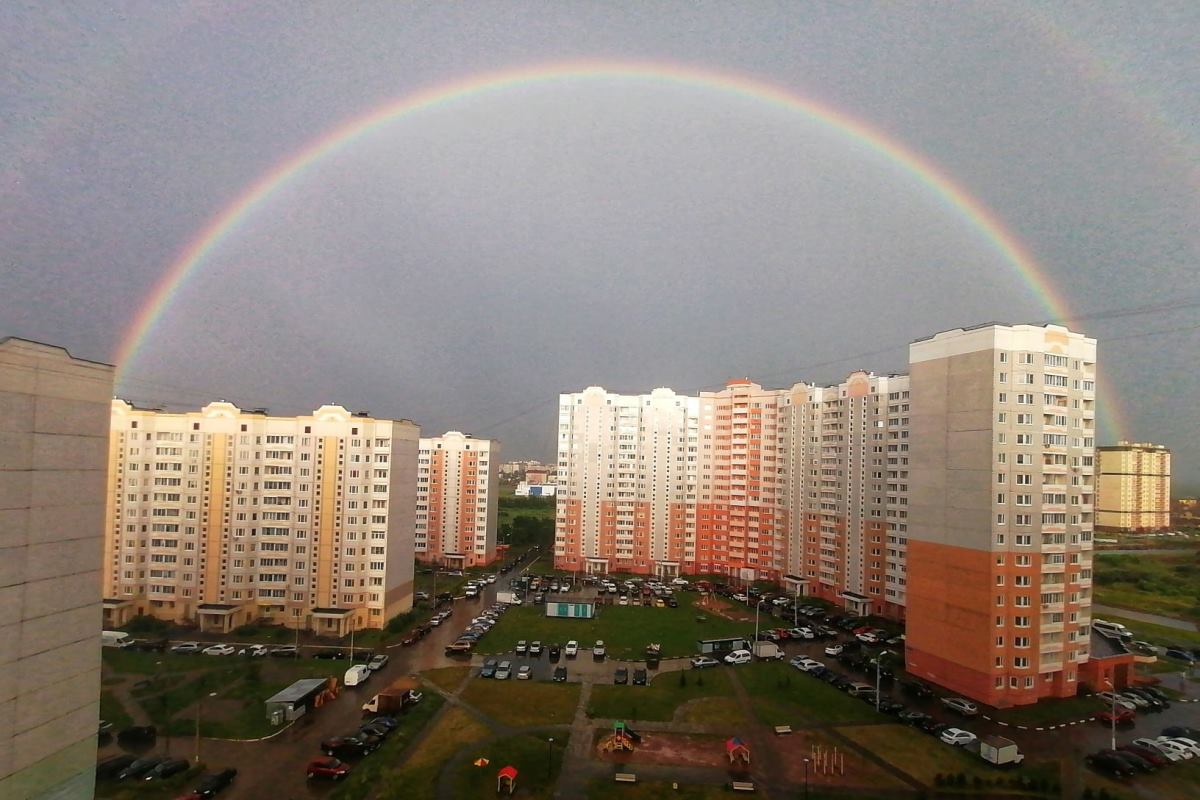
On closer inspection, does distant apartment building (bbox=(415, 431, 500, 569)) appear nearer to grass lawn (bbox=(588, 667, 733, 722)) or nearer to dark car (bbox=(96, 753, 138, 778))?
grass lawn (bbox=(588, 667, 733, 722))

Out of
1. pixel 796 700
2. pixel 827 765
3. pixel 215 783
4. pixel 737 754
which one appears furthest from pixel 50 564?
pixel 796 700

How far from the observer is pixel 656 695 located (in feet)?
73.7

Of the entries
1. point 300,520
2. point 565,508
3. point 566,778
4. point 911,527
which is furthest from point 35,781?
point 565,508

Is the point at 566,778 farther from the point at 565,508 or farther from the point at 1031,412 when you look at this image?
the point at 565,508

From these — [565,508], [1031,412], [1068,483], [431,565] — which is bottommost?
[431,565]

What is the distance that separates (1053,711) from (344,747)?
22.5 metres

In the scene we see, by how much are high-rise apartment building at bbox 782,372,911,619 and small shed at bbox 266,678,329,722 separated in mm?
27782

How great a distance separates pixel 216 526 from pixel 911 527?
104 ft

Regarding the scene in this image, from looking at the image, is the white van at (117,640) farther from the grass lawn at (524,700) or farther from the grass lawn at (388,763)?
the grass lawn at (524,700)

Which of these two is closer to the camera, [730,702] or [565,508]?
[730,702]

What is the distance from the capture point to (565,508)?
1955 inches

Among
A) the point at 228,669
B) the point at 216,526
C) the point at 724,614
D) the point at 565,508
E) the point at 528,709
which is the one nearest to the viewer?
the point at 528,709

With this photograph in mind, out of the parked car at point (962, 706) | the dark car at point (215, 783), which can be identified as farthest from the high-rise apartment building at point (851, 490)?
the dark car at point (215, 783)

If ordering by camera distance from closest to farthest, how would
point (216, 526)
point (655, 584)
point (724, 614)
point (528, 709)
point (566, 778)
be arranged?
point (566, 778) → point (528, 709) → point (216, 526) → point (724, 614) → point (655, 584)
